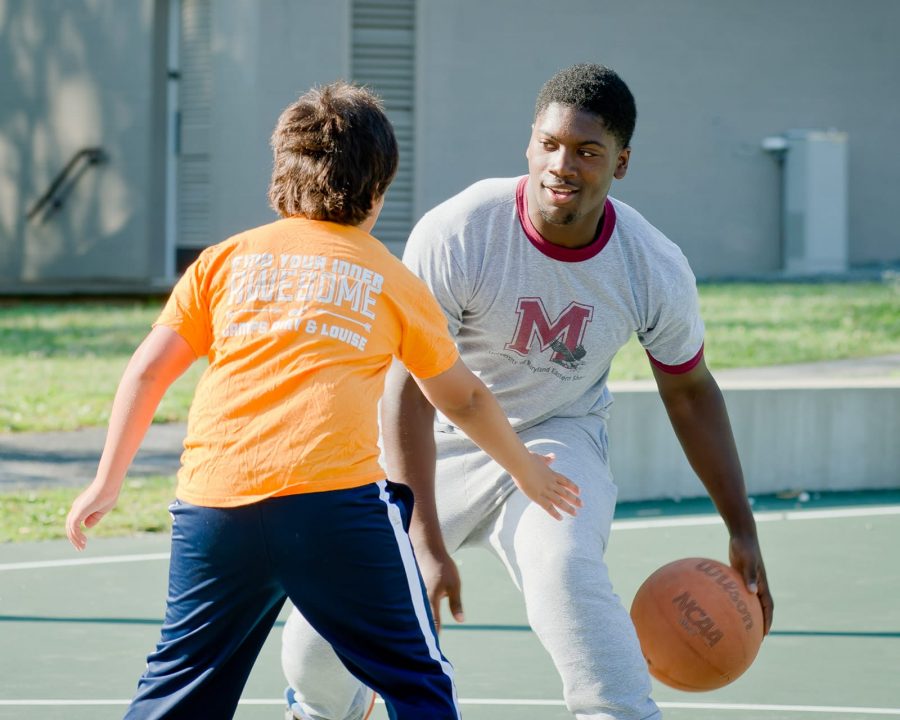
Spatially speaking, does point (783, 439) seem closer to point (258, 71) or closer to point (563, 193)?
point (563, 193)

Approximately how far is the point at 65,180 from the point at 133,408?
17.6 m

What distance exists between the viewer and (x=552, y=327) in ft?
14.6

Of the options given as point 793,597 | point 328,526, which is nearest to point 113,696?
point 328,526

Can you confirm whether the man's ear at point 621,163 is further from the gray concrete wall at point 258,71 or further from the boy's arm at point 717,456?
the gray concrete wall at point 258,71

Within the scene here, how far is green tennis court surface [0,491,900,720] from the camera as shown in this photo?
17.1 ft

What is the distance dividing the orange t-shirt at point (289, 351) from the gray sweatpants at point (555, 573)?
0.74m

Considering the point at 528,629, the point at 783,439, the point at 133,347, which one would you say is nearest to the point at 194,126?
the point at 133,347

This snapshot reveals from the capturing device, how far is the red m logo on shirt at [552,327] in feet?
14.5

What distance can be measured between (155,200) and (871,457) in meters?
12.6

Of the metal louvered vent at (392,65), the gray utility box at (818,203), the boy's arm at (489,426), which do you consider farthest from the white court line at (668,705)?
the gray utility box at (818,203)

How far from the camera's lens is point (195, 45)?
19062mm

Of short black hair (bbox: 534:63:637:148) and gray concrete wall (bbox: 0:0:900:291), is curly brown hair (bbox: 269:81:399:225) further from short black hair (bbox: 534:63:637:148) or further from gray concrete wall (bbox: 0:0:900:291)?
gray concrete wall (bbox: 0:0:900:291)

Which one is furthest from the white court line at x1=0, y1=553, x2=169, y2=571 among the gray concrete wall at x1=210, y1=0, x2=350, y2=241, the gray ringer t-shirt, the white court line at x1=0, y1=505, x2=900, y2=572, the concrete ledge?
the gray concrete wall at x1=210, y1=0, x2=350, y2=241

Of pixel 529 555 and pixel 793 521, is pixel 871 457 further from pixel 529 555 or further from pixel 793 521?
pixel 529 555
